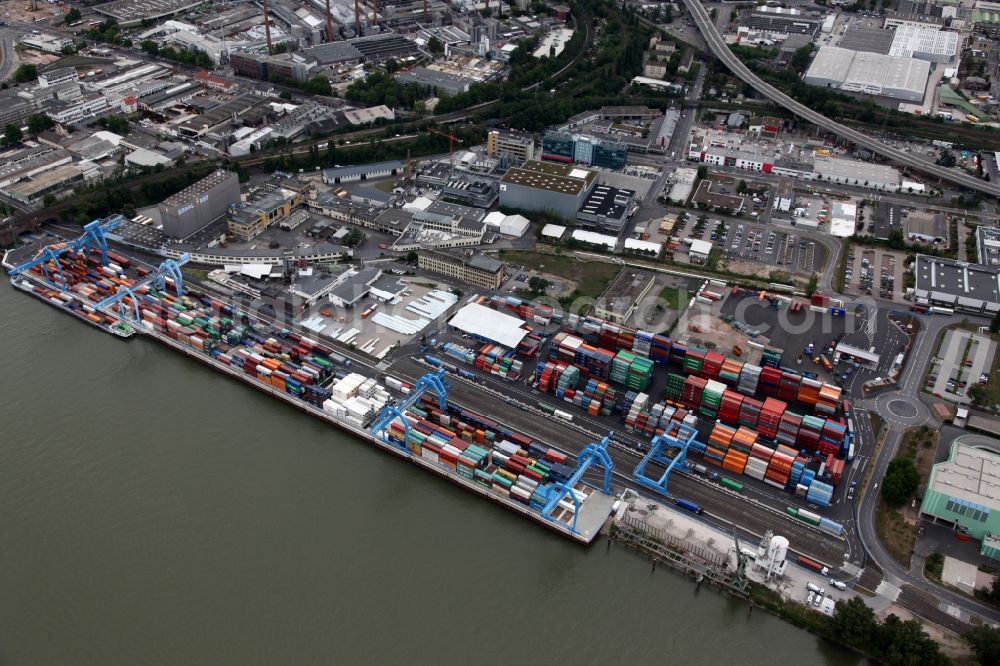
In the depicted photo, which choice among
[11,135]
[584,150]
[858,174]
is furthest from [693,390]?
[11,135]

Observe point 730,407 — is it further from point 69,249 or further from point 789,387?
point 69,249

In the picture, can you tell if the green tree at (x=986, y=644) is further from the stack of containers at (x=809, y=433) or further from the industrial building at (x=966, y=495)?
the stack of containers at (x=809, y=433)

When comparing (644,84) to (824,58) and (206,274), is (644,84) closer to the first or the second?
(824,58)

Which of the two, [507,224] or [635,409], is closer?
[635,409]

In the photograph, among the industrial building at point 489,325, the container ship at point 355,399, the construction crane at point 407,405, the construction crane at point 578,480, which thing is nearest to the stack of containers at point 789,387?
the construction crane at point 578,480

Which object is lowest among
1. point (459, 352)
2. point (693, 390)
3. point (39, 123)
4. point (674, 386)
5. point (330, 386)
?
point (330, 386)

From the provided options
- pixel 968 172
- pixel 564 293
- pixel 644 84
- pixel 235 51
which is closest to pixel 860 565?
pixel 564 293

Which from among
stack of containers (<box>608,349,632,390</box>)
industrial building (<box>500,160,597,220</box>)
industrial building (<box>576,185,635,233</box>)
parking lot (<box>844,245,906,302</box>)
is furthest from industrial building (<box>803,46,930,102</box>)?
stack of containers (<box>608,349,632,390</box>)
